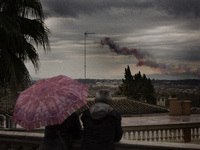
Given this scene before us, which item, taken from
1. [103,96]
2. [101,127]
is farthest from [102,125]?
[103,96]

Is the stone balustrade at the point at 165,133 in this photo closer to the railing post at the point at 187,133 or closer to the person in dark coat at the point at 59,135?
the railing post at the point at 187,133

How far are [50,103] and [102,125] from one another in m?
0.64

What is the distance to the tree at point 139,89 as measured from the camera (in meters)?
67.1

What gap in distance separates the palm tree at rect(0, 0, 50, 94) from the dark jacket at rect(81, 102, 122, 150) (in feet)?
16.2

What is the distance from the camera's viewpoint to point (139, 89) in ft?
224

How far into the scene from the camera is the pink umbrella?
129 inches

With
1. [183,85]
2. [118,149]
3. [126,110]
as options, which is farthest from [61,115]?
[183,85]

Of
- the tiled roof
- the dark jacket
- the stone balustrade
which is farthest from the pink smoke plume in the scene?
the dark jacket

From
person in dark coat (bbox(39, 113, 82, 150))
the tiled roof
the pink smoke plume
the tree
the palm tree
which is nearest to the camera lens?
person in dark coat (bbox(39, 113, 82, 150))

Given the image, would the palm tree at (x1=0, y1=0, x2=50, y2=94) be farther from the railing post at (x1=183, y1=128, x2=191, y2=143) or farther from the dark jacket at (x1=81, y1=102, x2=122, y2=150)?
the railing post at (x1=183, y1=128, x2=191, y2=143)

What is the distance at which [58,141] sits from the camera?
3436 millimetres

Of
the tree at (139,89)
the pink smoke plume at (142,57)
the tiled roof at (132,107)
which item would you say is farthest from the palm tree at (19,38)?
the pink smoke plume at (142,57)

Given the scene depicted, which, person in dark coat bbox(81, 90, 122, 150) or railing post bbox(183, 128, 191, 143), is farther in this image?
railing post bbox(183, 128, 191, 143)

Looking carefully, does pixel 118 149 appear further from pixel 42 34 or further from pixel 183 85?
pixel 183 85
